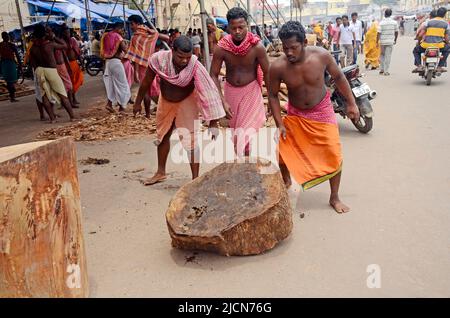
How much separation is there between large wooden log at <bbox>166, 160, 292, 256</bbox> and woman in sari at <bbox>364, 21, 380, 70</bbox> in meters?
10.9

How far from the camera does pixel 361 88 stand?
612 centimetres

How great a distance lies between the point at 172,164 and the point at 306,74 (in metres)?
2.21

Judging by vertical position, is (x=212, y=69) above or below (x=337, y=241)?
above

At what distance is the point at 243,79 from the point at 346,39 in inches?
406

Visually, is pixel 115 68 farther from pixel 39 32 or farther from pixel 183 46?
pixel 183 46

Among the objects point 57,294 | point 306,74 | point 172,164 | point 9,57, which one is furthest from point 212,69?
point 9,57

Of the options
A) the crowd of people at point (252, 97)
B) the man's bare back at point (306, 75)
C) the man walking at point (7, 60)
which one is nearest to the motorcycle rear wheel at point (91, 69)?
the man walking at point (7, 60)

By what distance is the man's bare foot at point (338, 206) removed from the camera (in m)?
3.57

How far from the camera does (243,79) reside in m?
4.13

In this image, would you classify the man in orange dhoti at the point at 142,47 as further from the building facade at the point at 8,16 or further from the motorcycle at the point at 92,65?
the building facade at the point at 8,16

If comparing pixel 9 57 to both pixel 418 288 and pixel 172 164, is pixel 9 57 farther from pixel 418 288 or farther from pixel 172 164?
pixel 418 288

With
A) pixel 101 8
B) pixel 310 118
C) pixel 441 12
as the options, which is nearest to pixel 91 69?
pixel 101 8

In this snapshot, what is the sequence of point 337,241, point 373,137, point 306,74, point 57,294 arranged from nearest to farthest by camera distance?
point 57,294
point 337,241
point 306,74
point 373,137

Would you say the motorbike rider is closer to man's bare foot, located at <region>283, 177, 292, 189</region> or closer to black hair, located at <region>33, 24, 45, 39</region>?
man's bare foot, located at <region>283, 177, 292, 189</region>
